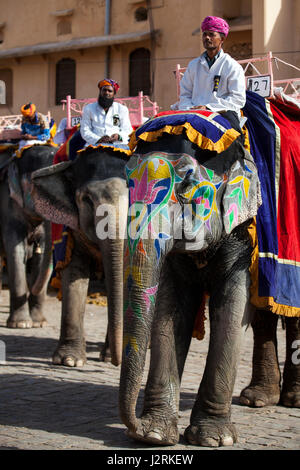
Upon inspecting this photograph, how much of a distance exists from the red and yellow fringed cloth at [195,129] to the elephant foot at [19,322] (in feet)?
20.9

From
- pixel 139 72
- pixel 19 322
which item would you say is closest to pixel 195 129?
pixel 19 322

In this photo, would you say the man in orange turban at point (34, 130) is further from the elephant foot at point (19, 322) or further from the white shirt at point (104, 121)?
the white shirt at point (104, 121)

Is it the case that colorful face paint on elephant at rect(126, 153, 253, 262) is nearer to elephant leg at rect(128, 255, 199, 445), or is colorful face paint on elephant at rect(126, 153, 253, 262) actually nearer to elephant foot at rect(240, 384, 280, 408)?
elephant leg at rect(128, 255, 199, 445)

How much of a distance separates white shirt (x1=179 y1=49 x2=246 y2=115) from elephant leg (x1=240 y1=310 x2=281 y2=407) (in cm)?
170

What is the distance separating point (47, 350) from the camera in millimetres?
9219

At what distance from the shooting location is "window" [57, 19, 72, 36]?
2505 centimetres

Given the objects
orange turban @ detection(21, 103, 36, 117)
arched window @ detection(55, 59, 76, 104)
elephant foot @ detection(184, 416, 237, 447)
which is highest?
arched window @ detection(55, 59, 76, 104)

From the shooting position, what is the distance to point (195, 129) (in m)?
4.89

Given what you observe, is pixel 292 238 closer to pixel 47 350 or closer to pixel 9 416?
pixel 9 416

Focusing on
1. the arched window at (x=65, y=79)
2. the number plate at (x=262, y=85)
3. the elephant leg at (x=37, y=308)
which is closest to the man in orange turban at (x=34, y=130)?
the elephant leg at (x=37, y=308)

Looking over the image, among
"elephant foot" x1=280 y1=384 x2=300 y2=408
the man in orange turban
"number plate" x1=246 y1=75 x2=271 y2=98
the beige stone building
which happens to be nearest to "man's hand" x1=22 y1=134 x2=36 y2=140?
the man in orange turban

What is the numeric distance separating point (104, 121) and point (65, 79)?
16.8 m

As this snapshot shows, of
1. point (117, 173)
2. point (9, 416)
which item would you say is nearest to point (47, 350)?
point (117, 173)

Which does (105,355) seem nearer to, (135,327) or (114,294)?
(114,294)
